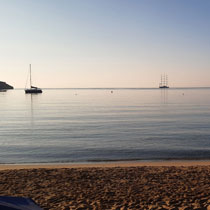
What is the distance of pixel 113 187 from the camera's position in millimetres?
11430

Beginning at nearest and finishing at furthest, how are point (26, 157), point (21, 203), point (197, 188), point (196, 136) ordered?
1. point (21, 203)
2. point (197, 188)
3. point (26, 157)
4. point (196, 136)

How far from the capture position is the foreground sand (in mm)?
9406

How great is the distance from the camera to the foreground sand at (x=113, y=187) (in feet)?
30.9

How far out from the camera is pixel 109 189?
11141 millimetres

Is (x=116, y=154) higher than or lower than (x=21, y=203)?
lower

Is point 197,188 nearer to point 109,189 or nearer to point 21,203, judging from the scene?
point 109,189

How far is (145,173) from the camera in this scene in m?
13.8

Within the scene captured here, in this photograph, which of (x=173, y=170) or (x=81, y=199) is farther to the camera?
(x=173, y=170)

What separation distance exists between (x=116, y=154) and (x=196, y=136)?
1110 cm

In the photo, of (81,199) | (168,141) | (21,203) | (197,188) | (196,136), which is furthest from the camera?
(196,136)

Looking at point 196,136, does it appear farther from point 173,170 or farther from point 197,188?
point 197,188

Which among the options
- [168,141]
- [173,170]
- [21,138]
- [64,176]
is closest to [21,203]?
[64,176]

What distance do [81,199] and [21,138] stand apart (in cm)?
1883

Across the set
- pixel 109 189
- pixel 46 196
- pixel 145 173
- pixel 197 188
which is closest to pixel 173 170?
pixel 145 173
